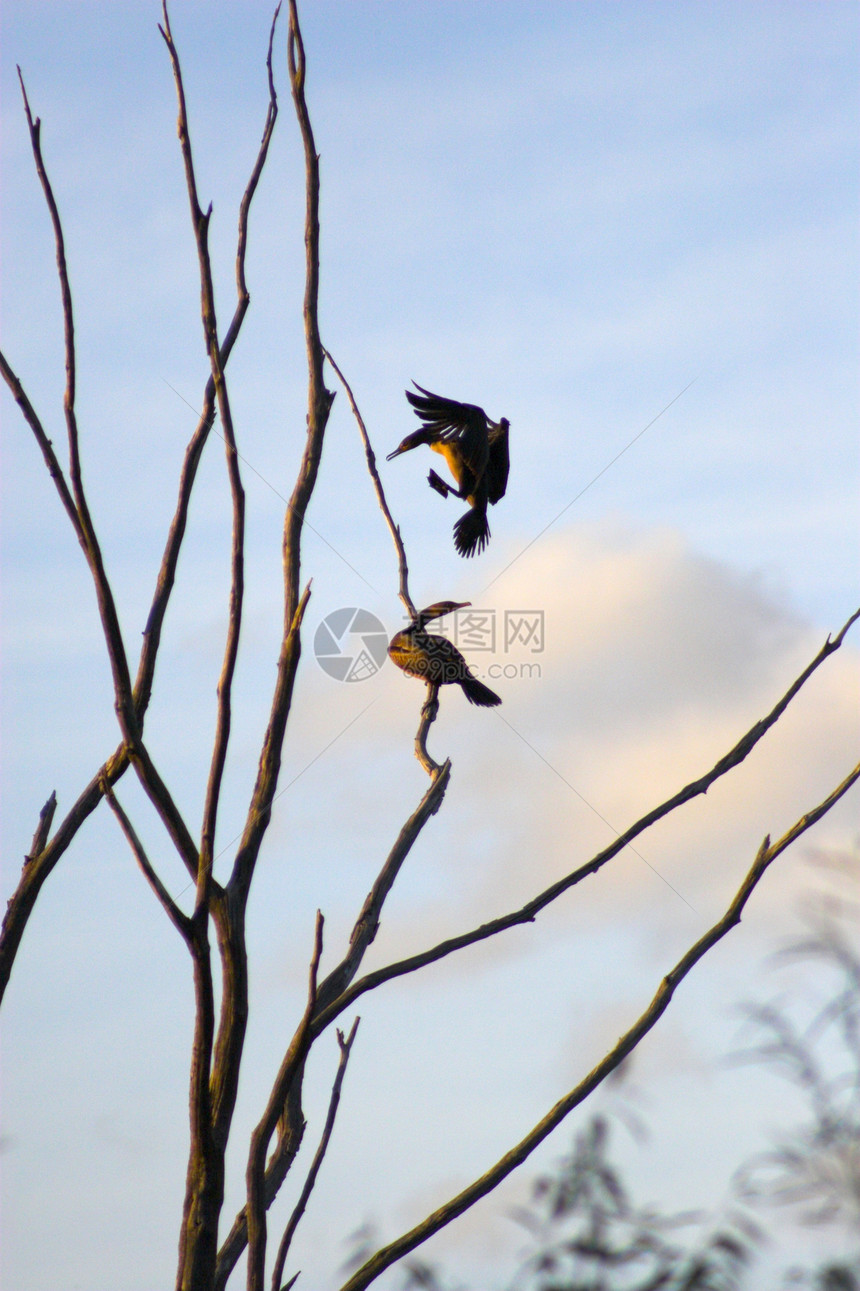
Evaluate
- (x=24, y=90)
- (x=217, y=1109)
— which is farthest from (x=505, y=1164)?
(x=24, y=90)

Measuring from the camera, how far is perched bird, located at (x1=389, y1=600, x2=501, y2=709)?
17.5 feet

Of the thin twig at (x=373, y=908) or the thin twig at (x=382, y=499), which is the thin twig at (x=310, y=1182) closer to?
the thin twig at (x=373, y=908)

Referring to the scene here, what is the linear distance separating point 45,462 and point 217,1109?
126cm

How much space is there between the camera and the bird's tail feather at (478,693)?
589 centimetres

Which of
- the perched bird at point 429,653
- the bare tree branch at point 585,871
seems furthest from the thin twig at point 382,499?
the bare tree branch at point 585,871

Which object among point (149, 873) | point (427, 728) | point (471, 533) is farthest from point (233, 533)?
point (471, 533)

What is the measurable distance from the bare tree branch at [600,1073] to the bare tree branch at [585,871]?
0.19m

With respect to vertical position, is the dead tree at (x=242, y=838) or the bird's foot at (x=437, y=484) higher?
the bird's foot at (x=437, y=484)

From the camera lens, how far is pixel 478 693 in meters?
6.04

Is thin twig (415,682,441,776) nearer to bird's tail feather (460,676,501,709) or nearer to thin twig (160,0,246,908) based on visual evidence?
bird's tail feather (460,676,501,709)

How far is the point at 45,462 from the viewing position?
93.2 inches

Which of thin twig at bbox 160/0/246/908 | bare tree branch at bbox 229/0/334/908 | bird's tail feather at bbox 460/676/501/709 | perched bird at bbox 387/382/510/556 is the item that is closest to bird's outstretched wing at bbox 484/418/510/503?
perched bird at bbox 387/382/510/556

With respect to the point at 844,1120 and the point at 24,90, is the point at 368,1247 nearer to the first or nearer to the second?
the point at 844,1120

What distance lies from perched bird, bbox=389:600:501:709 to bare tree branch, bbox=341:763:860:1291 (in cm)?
264
